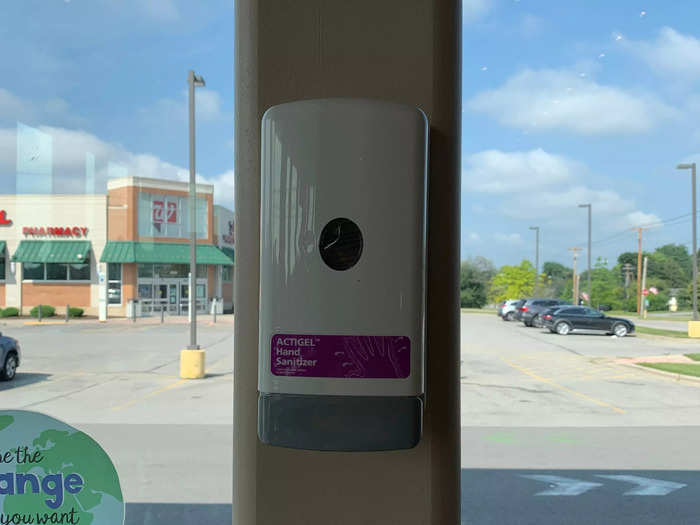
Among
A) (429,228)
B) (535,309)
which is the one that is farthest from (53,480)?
(535,309)

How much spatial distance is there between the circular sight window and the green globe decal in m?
1.44

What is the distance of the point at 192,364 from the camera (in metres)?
6.95

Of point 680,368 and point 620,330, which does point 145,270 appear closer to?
point 680,368

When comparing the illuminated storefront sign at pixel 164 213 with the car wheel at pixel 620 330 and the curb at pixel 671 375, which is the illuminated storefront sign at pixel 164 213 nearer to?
the curb at pixel 671 375

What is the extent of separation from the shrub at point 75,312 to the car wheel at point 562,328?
1215cm

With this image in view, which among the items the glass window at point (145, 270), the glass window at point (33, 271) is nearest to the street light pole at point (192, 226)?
the glass window at point (145, 270)

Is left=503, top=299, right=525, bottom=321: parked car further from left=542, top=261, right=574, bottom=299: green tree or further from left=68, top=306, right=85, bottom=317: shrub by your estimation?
left=68, top=306, right=85, bottom=317: shrub

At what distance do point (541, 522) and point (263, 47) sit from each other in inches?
116

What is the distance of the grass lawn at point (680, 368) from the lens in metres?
6.43

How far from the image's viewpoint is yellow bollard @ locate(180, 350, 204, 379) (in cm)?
689

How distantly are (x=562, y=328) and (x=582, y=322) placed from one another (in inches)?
38.8

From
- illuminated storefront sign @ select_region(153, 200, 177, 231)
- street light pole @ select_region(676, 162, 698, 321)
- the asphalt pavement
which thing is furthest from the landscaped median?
illuminated storefront sign @ select_region(153, 200, 177, 231)

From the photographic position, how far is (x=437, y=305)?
3.97 ft

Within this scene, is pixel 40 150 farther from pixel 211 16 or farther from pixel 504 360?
pixel 504 360
